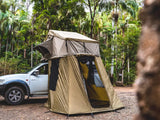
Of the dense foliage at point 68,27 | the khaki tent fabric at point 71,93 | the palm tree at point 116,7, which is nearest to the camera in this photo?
the khaki tent fabric at point 71,93

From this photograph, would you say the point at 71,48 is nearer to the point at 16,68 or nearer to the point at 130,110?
the point at 130,110

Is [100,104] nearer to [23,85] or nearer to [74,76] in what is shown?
[74,76]

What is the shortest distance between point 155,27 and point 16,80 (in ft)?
24.8

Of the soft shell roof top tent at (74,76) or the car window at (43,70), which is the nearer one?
the soft shell roof top tent at (74,76)

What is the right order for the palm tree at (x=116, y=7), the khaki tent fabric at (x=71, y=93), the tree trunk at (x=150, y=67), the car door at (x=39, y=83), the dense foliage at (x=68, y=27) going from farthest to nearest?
the palm tree at (x=116, y=7)
the dense foliage at (x=68, y=27)
the car door at (x=39, y=83)
the khaki tent fabric at (x=71, y=93)
the tree trunk at (x=150, y=67)

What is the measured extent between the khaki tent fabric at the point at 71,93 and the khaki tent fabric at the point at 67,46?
0.97 ft

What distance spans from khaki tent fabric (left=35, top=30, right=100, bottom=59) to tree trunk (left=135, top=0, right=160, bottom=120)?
546 centimetres

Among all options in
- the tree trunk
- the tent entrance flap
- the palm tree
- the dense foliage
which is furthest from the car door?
the palm tree

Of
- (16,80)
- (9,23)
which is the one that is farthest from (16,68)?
(16,80)

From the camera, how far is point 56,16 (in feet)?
47.9

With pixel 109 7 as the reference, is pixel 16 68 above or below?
below

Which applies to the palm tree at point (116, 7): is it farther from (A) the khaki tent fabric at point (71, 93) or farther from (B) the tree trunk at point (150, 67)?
(B) the tree trunk at point (150, 67)

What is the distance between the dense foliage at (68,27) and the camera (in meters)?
15.1

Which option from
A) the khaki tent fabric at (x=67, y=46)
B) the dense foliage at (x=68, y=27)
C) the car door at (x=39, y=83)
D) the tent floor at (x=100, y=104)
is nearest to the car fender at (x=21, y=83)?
the car door at (x=39, y=83)
